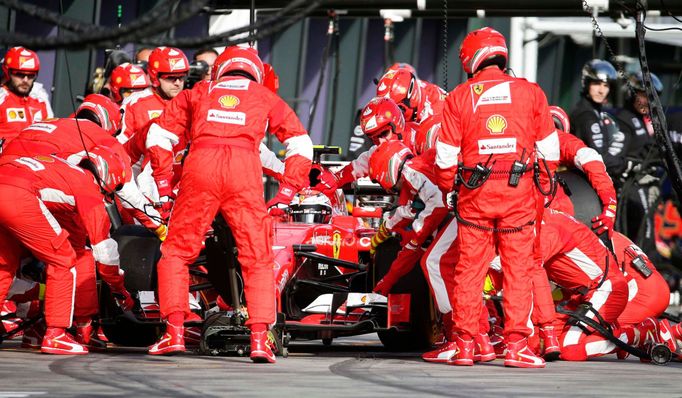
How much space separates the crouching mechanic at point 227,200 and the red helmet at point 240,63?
0.11 m

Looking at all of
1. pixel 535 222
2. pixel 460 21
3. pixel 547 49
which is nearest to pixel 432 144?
pixel 535 222

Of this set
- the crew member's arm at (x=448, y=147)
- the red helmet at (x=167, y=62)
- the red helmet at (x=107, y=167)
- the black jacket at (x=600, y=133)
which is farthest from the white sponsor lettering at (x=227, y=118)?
the black jacket at (x=600, y=133)

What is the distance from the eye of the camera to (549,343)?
36.6 ft

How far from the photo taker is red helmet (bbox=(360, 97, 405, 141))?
Result: 12344mm

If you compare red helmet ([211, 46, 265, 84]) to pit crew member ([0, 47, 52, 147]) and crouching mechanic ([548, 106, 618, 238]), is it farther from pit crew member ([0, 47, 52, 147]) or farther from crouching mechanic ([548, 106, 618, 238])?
pit crew member ([0, 47, 52, 147])

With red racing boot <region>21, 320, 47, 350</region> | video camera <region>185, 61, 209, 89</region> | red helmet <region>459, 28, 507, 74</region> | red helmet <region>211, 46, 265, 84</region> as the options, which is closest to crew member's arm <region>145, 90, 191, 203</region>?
red helmet <region>211, 46, 265, 84</region>

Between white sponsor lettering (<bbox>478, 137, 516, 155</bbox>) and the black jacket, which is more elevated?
the black jacket

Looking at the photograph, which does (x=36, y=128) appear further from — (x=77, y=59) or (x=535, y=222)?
(x=77, y=59)

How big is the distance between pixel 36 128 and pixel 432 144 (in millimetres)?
2967

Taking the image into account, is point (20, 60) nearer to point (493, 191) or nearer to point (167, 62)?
point (167, 62)

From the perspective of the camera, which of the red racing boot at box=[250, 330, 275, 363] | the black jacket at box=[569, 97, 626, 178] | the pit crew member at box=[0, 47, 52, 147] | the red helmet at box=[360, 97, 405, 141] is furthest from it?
the black jacket at box=[569, 97, 626, 178]

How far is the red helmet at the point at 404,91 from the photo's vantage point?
550 inches

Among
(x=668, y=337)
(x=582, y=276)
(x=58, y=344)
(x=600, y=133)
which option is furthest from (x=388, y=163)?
(x=600, y=133)

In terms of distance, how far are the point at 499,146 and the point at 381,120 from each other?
1.84 metres
